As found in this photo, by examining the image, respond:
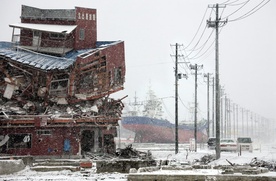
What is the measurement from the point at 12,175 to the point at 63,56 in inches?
1065

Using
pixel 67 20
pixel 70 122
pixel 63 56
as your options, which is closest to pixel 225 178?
pixel 70 122

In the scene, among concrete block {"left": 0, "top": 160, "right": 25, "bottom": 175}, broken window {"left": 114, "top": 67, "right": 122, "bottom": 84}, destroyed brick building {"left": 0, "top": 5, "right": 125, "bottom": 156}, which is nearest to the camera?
concrete block {"left": 0, "top": 160, "right": 25, "bottom": 175}

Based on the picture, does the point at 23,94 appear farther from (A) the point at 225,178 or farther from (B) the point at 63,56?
(A) the point at 225,178

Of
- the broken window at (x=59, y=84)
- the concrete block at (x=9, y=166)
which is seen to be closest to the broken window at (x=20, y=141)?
the broken window at (x=59, y=84)

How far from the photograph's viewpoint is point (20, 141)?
4459 cm

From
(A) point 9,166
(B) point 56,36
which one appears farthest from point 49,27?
(A) point 9,166

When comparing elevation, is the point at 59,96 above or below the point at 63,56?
below

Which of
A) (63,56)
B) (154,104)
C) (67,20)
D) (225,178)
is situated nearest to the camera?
(225,178)

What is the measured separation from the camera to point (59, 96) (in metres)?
45.7

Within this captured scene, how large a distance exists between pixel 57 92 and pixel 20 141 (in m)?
6.30

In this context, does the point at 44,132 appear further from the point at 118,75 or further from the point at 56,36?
the point at 118,75

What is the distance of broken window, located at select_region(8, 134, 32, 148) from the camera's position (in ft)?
141

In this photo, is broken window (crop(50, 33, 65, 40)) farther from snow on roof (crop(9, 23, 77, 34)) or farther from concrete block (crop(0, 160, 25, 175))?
concrete block (crop(0, 160, 25, 175))

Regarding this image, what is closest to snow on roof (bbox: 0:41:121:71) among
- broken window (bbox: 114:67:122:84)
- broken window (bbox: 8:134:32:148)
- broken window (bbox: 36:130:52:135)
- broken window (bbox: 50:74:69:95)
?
broken window (bbox: 50:74:69:95)
